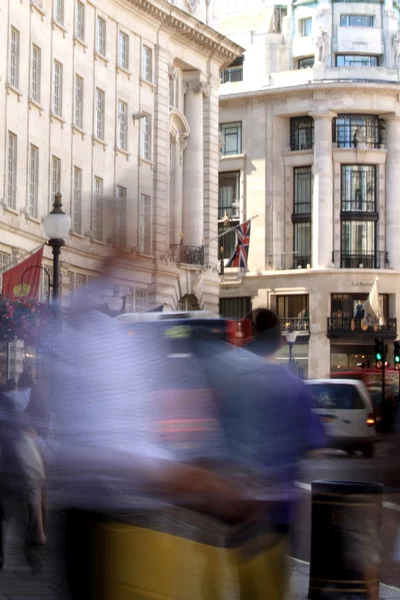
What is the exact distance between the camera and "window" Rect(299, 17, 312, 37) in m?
74.9

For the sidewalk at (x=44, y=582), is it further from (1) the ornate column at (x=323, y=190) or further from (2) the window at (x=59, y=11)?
(1) the ornate column at (x=323, y=190)

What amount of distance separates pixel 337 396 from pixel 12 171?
13871 mm

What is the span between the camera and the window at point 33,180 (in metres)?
37.1

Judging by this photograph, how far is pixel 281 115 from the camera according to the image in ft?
239

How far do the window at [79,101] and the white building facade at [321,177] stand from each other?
1220 inches

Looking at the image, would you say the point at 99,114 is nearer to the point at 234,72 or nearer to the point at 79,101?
the point at 79,101

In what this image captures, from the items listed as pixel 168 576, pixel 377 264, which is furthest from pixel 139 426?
pixel 377 264

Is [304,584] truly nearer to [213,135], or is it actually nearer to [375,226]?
[213,135]

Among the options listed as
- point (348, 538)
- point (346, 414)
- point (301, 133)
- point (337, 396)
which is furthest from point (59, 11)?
point (301, 133)

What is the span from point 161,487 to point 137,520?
181mm

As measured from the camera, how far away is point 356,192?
72.4 m

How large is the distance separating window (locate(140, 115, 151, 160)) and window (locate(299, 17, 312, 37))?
30.4m

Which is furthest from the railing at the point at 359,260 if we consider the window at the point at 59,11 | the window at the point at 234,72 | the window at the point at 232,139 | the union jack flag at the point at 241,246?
the window at the point at 59,11

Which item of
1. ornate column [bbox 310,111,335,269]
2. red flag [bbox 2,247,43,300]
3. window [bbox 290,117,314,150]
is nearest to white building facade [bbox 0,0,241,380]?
red flag [bbox 2,247,43,300]
